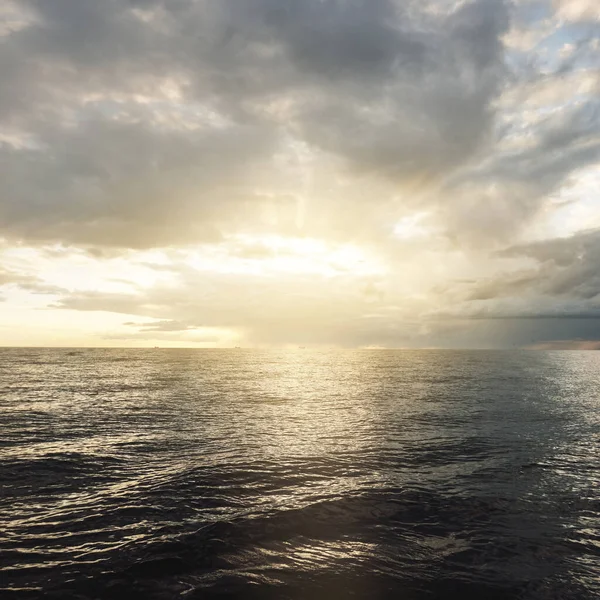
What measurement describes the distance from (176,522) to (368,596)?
30.1ft

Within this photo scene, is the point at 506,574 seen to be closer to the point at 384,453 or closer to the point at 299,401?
the point at 384,453

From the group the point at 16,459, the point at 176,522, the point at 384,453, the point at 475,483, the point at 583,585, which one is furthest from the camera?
the point at 384,453

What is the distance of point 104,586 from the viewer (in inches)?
528

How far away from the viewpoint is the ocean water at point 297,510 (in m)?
14.0

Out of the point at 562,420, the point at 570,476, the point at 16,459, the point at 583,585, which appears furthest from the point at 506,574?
the point at 562,420

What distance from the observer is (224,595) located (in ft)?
43.0

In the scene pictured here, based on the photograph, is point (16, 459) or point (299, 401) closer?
point (16, 459)

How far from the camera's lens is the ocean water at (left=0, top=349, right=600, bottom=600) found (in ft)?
46.0

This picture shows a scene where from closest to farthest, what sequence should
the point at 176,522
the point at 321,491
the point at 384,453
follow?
the point at 176,522 < the point at 321,491 < the point at 384,453

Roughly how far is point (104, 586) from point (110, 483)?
441 inches

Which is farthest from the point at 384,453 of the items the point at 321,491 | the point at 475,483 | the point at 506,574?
the point at 506,574

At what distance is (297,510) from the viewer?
19.8 meters

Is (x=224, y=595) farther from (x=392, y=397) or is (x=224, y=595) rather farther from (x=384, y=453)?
(x=392, y=397)

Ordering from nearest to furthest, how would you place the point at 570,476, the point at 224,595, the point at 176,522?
the point at 224,595 < the point at 176,522 < the point at 570,476
